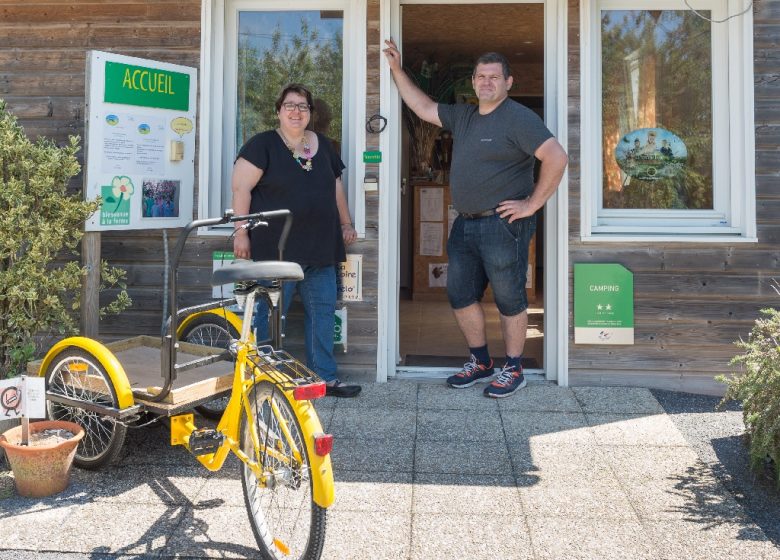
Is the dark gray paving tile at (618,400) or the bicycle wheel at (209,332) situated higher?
the bicycle wheel at (209,332)

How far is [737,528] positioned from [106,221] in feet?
11.4

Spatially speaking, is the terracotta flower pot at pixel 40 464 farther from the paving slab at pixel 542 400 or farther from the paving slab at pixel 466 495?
the paving slab at pixel 542 400

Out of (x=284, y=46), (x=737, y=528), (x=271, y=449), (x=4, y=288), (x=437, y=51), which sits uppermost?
(x=437, y=51)

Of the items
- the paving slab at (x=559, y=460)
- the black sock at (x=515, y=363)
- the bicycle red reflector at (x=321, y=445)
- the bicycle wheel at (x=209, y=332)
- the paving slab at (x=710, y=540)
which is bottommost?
the paving slab at (x=710, y=540)

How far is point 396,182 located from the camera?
17.4 feet

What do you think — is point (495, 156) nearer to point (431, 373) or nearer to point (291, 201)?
point (291, 201)

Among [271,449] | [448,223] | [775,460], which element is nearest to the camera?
[271,449]

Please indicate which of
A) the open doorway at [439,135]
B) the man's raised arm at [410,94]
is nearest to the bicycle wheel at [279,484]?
the man's raised arm at [410,94]

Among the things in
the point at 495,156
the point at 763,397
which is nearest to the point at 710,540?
the point at 763,397

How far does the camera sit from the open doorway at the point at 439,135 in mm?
7531

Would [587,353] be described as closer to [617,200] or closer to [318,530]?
[617,200]

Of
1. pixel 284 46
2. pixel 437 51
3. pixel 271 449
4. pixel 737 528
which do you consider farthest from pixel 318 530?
pixel 437 51

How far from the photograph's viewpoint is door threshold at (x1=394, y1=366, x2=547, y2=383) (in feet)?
17.7

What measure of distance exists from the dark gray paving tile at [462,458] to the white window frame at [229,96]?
5.31 ft
